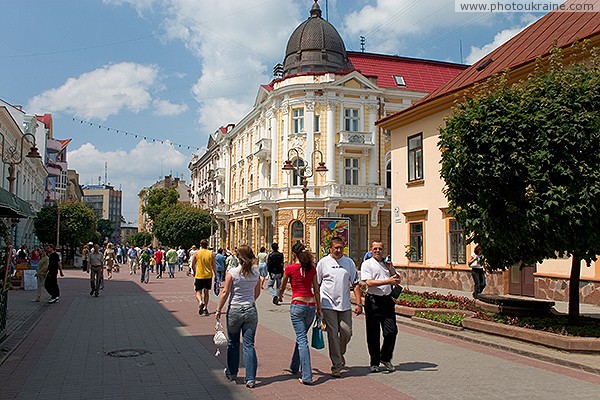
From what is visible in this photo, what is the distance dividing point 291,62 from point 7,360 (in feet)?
113

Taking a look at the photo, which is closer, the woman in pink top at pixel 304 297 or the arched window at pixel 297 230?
the woman in pink top at pixel 304 297

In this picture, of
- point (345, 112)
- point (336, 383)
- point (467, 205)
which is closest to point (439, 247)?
point (467, 205)

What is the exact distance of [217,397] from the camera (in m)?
6.70

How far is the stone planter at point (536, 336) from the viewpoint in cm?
890

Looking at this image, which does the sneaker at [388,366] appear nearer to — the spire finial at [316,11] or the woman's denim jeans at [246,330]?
the woman's denim jeans at [246,330]

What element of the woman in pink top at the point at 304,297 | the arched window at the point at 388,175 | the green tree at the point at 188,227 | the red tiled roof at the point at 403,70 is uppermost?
the red tiled roof at the point at 403,70

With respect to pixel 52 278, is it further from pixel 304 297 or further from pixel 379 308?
pixel 379 308

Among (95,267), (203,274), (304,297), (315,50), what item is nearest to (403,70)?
(315,50)

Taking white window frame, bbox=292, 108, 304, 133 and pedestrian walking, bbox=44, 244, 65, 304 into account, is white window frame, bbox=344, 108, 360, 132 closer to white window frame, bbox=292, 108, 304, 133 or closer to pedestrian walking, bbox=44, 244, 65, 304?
white window frame, bbox=292, 108, 304, 133

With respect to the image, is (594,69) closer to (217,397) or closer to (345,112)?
(217,397)

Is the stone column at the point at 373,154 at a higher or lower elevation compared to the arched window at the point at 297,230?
higher

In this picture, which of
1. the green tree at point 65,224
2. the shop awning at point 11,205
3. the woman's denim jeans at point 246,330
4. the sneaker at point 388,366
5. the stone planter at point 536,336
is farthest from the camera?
the green tree at point 65,224

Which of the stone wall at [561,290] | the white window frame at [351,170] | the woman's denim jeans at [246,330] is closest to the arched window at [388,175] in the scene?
the white window frame at [351,170]

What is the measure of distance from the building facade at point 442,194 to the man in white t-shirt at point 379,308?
934 centimetres
